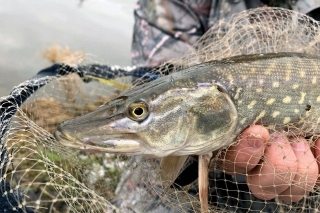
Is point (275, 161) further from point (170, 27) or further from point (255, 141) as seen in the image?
point (170, 27)

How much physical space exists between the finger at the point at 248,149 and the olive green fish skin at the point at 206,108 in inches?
1.1

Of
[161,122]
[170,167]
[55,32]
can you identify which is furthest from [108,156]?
[55,32]

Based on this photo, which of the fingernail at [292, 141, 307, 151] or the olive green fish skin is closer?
the olive green fish skin

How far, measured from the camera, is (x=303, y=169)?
1.27 m

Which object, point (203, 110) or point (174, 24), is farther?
point (174, 24)

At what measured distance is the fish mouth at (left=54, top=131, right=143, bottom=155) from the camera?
3.44 ft

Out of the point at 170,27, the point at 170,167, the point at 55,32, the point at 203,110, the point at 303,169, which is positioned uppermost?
the point at 55,32

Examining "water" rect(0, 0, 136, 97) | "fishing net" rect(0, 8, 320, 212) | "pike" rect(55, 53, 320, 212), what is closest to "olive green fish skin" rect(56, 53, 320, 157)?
"pike" rect(55, 53, 320, 212)

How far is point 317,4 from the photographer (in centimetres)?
206

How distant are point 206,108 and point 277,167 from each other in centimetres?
30

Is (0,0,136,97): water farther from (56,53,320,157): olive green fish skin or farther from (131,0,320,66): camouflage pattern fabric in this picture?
(56,53,320,157): olive green fish skin

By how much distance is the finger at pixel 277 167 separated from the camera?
1268 millimetres

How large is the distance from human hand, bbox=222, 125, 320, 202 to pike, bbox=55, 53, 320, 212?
0.14 feet

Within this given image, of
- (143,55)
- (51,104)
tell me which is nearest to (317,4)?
(143,55)
